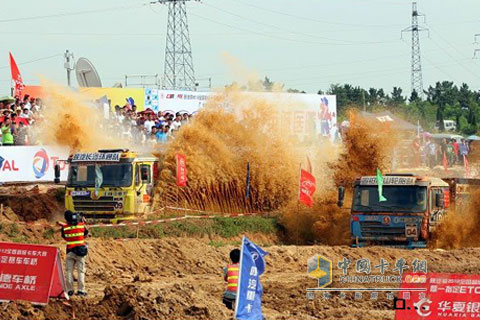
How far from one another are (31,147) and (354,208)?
12.1 m

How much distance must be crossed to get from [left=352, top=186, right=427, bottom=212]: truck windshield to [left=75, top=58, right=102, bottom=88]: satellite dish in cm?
1949

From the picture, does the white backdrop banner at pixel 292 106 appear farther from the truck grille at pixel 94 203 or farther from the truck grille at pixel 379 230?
the truck grille at pixel 379 230

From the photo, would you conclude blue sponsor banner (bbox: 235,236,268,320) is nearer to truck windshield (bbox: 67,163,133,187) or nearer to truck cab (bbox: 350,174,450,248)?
truck cab (bbox: 350,174,450,248)

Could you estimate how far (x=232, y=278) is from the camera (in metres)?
12.9

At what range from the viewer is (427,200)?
24.6 metres

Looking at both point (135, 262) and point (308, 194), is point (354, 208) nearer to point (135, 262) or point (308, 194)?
point (308, 194)

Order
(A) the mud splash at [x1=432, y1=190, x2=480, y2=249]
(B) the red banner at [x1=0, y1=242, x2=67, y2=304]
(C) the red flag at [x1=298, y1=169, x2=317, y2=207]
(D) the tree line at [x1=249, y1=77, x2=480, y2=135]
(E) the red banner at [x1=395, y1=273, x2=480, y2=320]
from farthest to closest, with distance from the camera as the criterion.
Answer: (D) the tree line at [x1=249, y1=77, x2=480, y2=135] < (C) the red flag at [x1=298, y1=169, x2=317, y2=207] < (A) the mud splash at [x1=432, y1=190, x2=480, y2=249] < (B) the red banner at [x1=0, y1=242, x2=67, y2=304] < (E) the red banner at [x1=395, y1=273, x2=480, y2=320]

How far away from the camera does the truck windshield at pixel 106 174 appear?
86.5ft

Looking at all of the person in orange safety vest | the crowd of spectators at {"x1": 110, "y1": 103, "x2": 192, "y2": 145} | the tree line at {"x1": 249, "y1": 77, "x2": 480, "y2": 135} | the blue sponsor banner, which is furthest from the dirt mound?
the tree line at {"x1": 249, "y1": 77, "x2": 480, "y2": 135}

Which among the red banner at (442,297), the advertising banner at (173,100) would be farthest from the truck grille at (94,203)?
the red banner at (442,297)

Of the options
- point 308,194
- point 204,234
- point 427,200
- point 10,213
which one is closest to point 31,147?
point 10,213

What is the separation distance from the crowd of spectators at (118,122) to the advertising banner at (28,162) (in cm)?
37

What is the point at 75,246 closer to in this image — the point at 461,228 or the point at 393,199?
the point at 393,199

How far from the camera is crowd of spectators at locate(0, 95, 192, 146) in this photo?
3039cm
